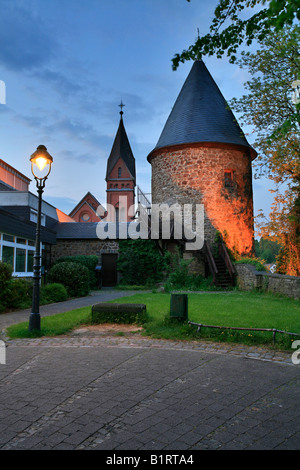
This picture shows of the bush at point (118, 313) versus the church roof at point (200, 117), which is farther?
the church roof at point (200, 117)

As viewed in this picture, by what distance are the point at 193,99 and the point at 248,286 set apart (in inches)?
498

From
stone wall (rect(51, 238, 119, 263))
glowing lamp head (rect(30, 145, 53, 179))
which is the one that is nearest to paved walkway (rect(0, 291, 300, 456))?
glowing lamp head (rect(30, 145, 53, 179))

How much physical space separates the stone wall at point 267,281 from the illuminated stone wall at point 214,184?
3565 mm

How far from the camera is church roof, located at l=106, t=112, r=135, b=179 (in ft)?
196

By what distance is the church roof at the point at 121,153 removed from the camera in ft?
196

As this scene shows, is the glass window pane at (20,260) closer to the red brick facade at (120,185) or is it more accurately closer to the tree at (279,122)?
the tree at (279,122)

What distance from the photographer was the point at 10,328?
8078 millimetres

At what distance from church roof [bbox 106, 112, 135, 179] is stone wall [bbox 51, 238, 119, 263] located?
36419mm

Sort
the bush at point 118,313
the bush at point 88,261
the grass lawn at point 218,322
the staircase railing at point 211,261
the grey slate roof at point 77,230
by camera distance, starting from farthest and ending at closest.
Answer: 1. the grey slate roof at point 77,230
2. the bush at point 88,261
3. the staircase railing at point 211,261
4. the bush at point 118,313
5. the grass lawn at point 218,322

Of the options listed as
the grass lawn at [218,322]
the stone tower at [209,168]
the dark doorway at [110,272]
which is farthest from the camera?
the dark doorway at [110,272]

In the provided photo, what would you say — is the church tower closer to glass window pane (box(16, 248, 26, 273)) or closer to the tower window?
the tower window

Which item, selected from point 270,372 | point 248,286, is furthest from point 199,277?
point 270,372

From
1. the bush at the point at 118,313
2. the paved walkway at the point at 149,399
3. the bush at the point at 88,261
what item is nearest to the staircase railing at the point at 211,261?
the bush at the point at 88,261

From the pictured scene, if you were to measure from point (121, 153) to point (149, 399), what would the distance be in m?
57.7
